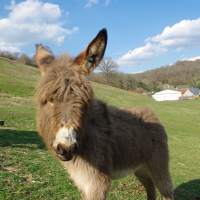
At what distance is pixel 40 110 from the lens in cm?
282

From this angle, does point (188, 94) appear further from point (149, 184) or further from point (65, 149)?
point (65, 149)

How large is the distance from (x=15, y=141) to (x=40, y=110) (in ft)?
19.0

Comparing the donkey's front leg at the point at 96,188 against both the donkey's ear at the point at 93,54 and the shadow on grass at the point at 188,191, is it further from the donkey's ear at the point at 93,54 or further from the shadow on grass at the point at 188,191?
the shadow on grass at the point at 188,191

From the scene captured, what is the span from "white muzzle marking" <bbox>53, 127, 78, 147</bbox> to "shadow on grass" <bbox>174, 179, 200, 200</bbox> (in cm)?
490

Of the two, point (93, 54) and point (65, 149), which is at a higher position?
point (93, 54)

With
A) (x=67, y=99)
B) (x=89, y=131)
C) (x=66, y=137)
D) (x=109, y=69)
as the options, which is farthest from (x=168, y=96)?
(x=66, y=137)

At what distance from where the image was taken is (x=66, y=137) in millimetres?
2160

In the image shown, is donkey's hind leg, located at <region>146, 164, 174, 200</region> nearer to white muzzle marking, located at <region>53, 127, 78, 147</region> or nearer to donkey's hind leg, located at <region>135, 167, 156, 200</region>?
donkey's hind leg, located at <region>135, 167, 156, 200</region>

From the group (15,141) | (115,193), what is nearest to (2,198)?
(115,193)

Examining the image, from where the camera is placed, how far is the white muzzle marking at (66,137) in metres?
2.14

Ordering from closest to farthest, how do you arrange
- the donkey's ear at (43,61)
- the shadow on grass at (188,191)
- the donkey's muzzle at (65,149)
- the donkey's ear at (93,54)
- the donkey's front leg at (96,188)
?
the donkey's muzzle at (65,149) < the donkey's ear at (93,54) < the donkey's front leg at (96,188) < the donkey's ear at (43,61) < the shadow on grass at (188,191)

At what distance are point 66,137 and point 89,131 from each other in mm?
884

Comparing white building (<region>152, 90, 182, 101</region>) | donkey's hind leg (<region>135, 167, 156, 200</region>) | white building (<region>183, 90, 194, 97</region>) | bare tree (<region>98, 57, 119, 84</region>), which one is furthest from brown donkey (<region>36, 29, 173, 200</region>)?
white building (<region>183, 90, 194, 97</region>)

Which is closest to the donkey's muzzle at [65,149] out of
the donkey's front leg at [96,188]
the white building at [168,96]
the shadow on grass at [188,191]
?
the donkey's front leg at [96,188]
